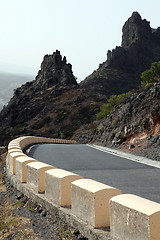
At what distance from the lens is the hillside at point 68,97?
246ft

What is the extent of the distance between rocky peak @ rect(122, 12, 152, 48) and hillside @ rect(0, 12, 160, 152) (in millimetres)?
734

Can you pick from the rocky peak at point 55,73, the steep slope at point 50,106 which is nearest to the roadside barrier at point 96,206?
the steep slope at point 50,106

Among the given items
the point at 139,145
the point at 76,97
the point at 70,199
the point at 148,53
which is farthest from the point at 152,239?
the point at 148,53

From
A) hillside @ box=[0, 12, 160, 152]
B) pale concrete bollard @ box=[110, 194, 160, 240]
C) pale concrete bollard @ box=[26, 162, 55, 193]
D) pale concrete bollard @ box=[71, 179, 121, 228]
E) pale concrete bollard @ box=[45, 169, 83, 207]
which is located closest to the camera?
pale concrete bollard @ box=[110, 194, 160, 240]

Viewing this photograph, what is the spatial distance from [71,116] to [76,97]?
10.4m

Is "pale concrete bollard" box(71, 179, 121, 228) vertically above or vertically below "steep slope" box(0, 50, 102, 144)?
below

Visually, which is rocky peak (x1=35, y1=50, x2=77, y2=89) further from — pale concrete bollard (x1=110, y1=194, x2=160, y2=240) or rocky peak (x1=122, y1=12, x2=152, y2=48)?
pale concrete bollard (x1=110, y1=194, x2=160, y2=240)

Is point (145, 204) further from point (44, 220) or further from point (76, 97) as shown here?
point (76, 97)

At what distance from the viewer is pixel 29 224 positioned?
651cm

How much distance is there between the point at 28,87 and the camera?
4092 inches

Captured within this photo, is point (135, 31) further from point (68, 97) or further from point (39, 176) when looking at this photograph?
point (39, 176)

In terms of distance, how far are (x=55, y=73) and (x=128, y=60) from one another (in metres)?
45.9

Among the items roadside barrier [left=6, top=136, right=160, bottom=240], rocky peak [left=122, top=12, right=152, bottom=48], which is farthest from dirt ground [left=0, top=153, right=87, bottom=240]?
rocky peak [left=122, top=12, right=152, bottom=48]

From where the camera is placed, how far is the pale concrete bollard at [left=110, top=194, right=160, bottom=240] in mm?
3887
